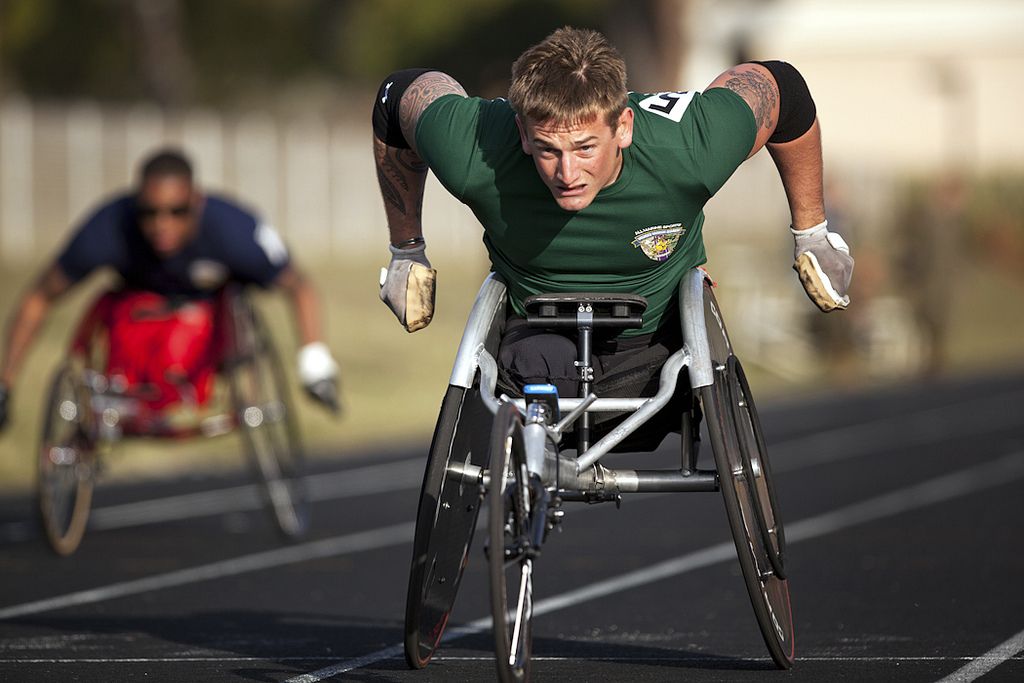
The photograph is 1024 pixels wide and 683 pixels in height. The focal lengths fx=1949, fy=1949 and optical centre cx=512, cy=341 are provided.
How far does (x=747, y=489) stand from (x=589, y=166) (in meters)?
1.16

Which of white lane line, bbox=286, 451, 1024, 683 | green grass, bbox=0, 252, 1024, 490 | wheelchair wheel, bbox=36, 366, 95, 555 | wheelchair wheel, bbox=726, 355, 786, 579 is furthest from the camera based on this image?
green grass, bbox=0, 252, 1024, 490

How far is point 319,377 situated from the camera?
1006 centimetres

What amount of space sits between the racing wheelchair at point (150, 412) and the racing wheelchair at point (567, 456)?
4169 mm

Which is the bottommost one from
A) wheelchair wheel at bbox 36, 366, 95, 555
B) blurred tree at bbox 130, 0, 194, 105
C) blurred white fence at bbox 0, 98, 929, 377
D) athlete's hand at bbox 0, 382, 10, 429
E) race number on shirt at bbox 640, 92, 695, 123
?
wheelchair wheel at bbox 36, 366, 95, 555

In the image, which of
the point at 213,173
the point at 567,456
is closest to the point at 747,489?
the point at 567,456

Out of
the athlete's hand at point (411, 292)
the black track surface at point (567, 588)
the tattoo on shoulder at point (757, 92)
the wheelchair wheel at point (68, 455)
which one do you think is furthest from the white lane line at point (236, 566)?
the tattoo on shoulder at point (757, 92)

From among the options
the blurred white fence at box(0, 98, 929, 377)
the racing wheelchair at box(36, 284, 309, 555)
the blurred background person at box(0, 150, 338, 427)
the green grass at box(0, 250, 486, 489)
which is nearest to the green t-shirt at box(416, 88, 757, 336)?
the blurred background person at box(0, 150, 338, 427)

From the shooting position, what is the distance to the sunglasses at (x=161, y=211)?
1012 centimetres

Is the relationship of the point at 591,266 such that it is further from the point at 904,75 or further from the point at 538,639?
the point at 904,75

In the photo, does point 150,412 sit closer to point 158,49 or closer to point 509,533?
point 509,533

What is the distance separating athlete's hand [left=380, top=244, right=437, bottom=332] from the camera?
6312 millimetres

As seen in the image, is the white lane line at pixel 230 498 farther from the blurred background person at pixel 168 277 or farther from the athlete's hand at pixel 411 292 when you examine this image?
the athlete's hand at pixel 411 292

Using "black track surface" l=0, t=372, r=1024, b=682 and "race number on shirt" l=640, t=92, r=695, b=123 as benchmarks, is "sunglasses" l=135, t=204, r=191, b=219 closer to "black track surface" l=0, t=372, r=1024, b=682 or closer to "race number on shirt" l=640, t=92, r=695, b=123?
"black track surface" l=0, t=372, r=1024, b=682

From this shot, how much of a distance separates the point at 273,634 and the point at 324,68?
136 feet
